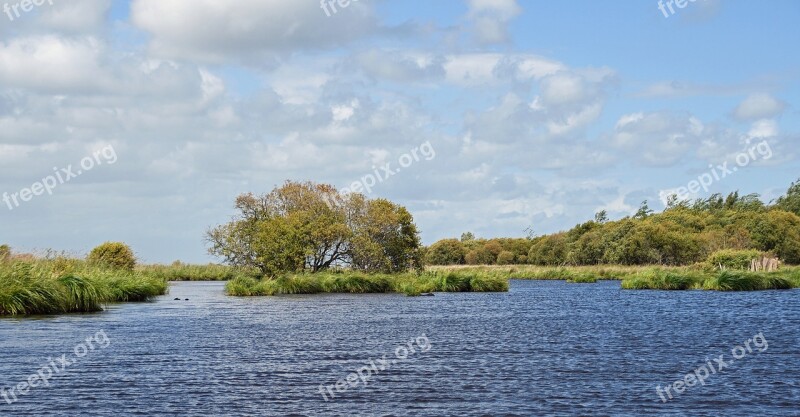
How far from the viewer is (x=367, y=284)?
67375 millimetres

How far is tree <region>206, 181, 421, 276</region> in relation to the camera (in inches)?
2734

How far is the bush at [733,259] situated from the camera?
294 feet

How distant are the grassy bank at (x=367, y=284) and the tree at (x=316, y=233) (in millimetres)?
2931

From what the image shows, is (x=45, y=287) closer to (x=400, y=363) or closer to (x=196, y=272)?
(x=400, y=363)

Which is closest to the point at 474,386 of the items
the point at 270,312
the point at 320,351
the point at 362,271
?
the point at 320,351

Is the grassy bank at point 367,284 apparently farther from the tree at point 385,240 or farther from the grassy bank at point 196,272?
the grassy bank at point 196,272

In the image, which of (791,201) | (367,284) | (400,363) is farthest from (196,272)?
(791,201)

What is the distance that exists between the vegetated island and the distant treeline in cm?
30

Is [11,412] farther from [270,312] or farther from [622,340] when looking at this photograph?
[270,312]

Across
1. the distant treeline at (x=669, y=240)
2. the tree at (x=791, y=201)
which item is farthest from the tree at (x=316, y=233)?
the tree at (x=791, y=201)

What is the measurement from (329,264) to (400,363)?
50.6m

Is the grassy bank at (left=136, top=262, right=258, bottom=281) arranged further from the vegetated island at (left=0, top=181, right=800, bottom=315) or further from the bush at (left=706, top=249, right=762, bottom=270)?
the bush at (left=706, top=249, right=762, bottom=270)

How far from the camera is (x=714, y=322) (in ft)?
120

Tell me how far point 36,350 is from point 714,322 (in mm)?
28475
